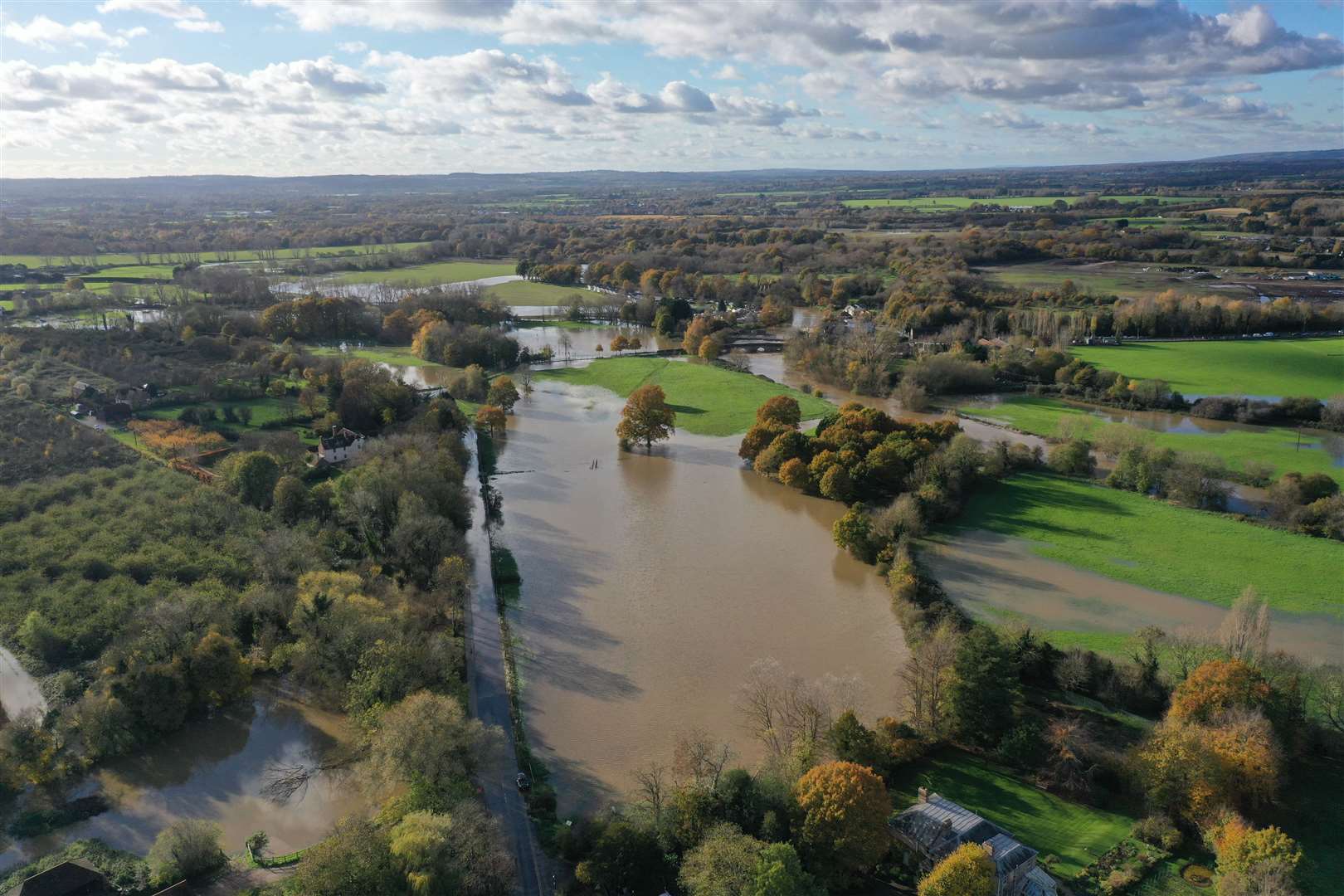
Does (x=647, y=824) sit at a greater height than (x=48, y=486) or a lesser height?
lesser

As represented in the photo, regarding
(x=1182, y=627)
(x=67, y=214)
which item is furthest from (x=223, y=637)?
(x=67, y=214)

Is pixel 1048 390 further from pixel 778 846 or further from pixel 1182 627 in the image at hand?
pixel 778 846

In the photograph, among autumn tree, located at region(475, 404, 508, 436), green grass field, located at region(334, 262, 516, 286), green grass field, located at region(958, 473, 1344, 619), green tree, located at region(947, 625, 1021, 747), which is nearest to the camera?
green tree, located at region(947, 625, 1021, 747)

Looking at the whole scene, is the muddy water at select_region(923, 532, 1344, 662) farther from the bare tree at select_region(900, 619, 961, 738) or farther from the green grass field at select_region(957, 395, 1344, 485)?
the green grass field at select_region(957, 395, 1344, 485)

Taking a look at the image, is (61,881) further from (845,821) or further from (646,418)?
(646,418)

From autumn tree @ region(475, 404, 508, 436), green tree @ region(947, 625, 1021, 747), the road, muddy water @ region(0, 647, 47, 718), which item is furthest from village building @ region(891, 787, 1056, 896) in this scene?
autumn tree @ region(475, 404, 508, 436)

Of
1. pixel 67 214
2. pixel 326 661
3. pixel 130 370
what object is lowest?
pixel 326 661
